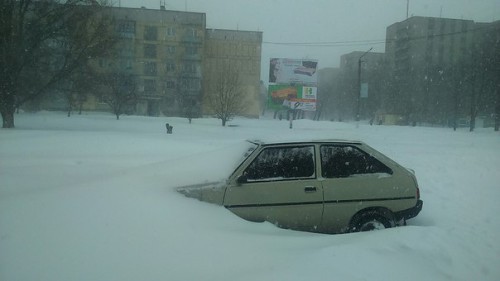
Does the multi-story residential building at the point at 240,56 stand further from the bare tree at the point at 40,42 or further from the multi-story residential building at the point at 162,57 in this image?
the bare tree at the point at 40,42

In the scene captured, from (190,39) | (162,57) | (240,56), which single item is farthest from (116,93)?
(240,56)

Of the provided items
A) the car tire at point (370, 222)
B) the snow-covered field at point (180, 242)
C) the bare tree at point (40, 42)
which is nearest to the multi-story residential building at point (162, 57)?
the bare tree at point (40, 42)

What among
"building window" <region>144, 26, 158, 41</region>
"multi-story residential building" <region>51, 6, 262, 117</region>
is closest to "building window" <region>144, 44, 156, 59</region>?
"multi-story residential building" <region>51, 6, 262, 117</region>

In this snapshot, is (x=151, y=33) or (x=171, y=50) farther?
(x=171, y=50)

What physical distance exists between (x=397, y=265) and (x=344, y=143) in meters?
2.02

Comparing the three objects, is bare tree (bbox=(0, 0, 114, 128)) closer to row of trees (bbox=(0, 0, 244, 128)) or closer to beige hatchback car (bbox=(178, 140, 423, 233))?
row of trees (bbox=(0, 0, 244, 128))

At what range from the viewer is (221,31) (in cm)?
6525

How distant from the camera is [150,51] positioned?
60.1m

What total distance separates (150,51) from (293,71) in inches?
1088

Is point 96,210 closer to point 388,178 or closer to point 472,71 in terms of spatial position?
point 388,178

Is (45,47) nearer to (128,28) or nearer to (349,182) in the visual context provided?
(349,182)

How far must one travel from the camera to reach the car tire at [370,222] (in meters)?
4.96

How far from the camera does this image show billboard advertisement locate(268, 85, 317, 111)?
43.6 m

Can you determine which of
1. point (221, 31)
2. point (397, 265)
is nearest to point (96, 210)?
point (397, 265)
